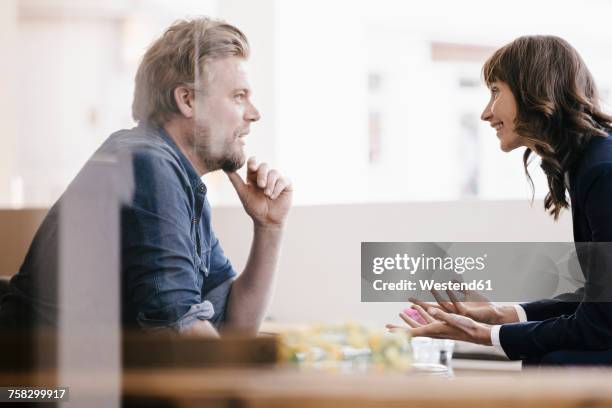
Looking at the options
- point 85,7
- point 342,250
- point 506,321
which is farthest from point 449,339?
point 85,7

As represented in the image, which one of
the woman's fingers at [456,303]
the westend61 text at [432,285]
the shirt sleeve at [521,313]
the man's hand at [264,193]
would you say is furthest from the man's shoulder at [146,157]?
the shirt sleeve at [521,313]

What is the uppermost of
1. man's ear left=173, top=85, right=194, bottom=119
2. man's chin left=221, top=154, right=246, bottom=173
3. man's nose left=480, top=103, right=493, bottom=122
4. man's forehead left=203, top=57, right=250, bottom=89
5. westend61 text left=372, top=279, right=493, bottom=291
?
man's forehead left=203, top=57, right=250, bottom=89

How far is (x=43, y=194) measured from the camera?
150 centimetres

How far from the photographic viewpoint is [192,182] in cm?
143

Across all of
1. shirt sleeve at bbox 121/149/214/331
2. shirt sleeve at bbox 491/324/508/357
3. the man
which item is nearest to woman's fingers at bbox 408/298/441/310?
shirt sleeve at bbox 491/324/508/357

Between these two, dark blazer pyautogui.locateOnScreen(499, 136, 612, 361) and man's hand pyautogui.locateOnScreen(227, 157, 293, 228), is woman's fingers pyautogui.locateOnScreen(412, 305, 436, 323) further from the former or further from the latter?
man's hand pyautogui.locateOnScreen(227, 157, 293, 228)

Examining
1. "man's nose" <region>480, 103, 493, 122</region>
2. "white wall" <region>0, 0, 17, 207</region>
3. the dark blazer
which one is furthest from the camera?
"white wall" <region>0, 0, 17, 207</region>

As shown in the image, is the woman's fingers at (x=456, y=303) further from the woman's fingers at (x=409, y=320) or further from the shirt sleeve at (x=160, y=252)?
the shirt sleeve at (x=160, y=252)

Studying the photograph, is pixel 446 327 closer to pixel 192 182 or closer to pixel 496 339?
pixel 496 339

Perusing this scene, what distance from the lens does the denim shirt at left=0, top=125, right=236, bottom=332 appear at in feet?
4.55

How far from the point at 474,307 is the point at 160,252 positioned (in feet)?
1.89

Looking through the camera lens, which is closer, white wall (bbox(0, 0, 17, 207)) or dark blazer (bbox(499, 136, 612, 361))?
dark blazer (bbox(499, 136, 612, 361))

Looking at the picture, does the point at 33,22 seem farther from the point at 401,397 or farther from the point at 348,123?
the point at 401,397

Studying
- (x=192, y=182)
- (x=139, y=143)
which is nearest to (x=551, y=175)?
(x=192, y=182)
